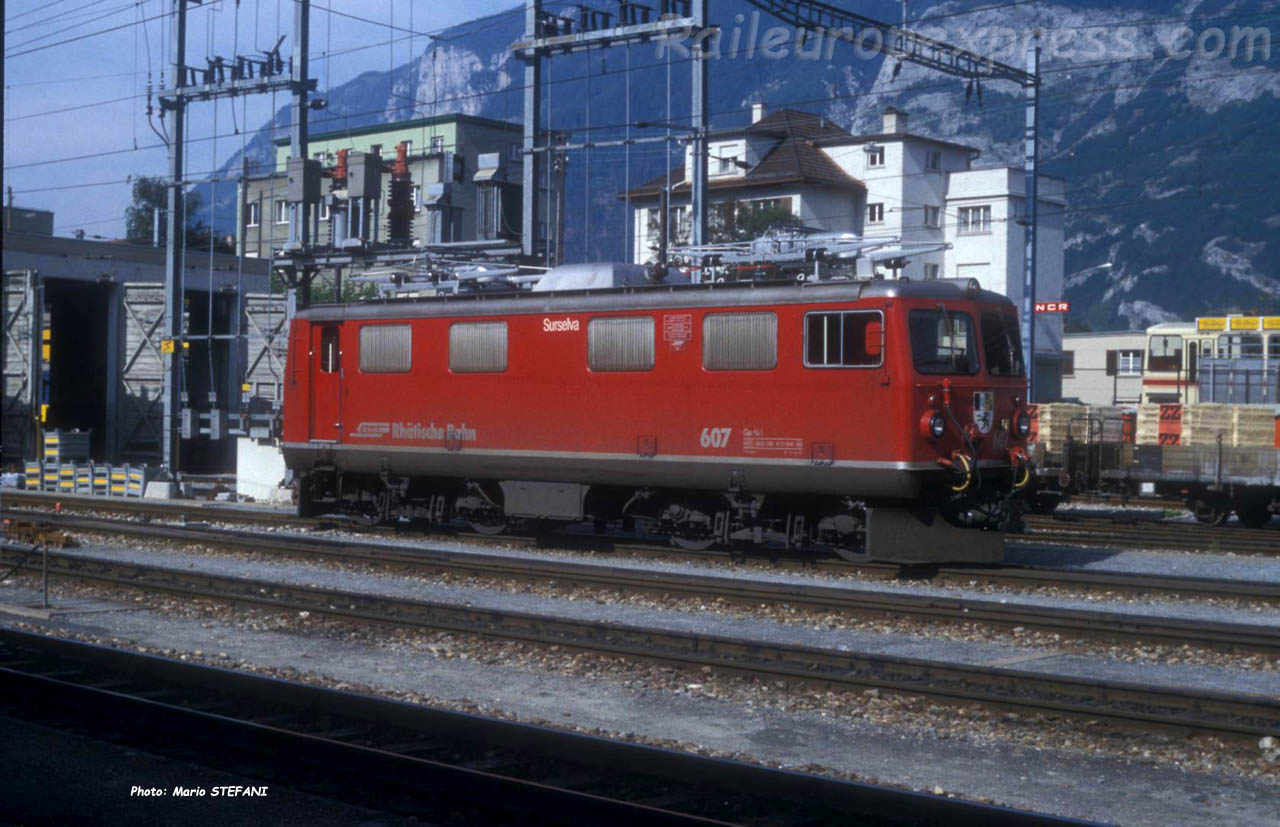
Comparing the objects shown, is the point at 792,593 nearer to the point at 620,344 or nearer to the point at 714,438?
the point at 714,438

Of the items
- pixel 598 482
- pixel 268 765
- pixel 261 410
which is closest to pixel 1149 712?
pixel 268 765

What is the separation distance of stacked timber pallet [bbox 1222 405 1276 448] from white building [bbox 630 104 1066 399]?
3905 centimetres

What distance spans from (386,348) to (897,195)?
5371cm

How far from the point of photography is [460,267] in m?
22.3

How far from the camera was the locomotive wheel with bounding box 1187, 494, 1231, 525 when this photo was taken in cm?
2423

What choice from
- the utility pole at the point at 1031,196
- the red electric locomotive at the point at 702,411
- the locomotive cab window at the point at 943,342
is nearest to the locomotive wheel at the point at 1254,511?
the utility pole at the point at 1031,196

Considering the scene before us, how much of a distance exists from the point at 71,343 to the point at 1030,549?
40.3 meters

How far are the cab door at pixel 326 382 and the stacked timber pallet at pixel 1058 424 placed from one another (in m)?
13.5

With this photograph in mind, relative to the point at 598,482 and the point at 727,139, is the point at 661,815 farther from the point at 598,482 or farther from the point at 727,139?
the point at 727,139

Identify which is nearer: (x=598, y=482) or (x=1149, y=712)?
(x=1149, y=712)

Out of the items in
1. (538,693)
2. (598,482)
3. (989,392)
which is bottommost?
(538,693)

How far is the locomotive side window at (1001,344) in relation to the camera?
1684cm

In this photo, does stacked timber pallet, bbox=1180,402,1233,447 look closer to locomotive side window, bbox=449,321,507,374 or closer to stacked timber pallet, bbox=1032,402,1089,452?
stacked timber pallet, bbox=1032,402,1089,452

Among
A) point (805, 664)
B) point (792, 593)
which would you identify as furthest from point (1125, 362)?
point (805, 664)
